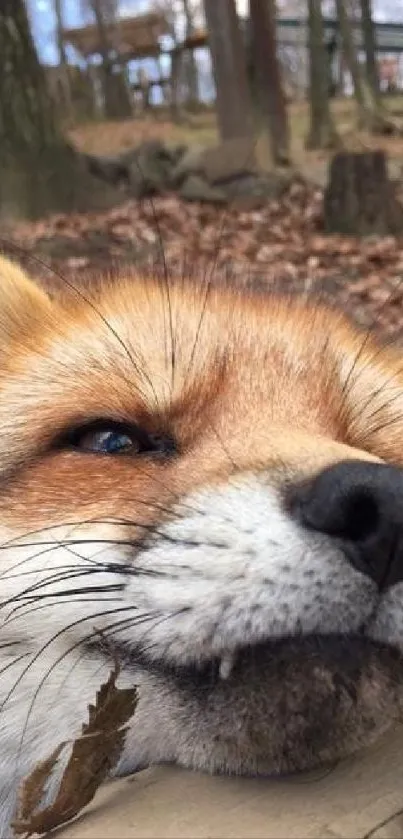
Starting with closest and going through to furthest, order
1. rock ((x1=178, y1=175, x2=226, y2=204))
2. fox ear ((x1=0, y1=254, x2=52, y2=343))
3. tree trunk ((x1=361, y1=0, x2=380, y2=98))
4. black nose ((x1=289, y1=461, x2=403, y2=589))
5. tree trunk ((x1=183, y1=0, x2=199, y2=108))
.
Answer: black nose ((x1=289, y1=461, x2=403, y2=589))
fox ear ((x1=0, y1=254, x2=52, y2=343))
rock ((x1=178, y1=175, x2=226, y2=204))
tree trunk ((x1=361, y1=0, x2=380, y2=98))
tree trunk ((x1=183, y1=0, x2=199, y2=108))

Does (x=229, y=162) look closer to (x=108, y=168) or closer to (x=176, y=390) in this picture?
(x=108, y=168)

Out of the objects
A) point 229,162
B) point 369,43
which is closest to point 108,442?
point 229,162

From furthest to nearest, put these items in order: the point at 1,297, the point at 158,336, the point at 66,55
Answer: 1. the point at 66,55
2. the point at 1,297
3. the point at 158,336

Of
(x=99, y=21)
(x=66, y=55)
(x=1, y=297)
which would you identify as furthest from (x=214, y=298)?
(x=99, y=21)

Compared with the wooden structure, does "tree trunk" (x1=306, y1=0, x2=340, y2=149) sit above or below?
below

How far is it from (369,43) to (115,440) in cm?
2313

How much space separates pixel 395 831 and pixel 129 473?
0.95 m

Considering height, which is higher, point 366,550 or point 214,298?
point 214,298

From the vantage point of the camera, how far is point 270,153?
56.2 ft

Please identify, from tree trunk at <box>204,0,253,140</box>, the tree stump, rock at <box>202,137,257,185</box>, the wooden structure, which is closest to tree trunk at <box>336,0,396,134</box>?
tree trunk at <box>204,0,253,140</box>

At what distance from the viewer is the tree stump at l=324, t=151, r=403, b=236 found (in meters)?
12.0

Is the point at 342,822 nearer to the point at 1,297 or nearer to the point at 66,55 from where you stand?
the point at 1,297

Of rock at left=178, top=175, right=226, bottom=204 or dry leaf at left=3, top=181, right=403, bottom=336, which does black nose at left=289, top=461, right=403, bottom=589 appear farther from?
rock at left=178, top=175, right=226, bottom=204

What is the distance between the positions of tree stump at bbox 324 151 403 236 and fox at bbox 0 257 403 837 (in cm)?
956
